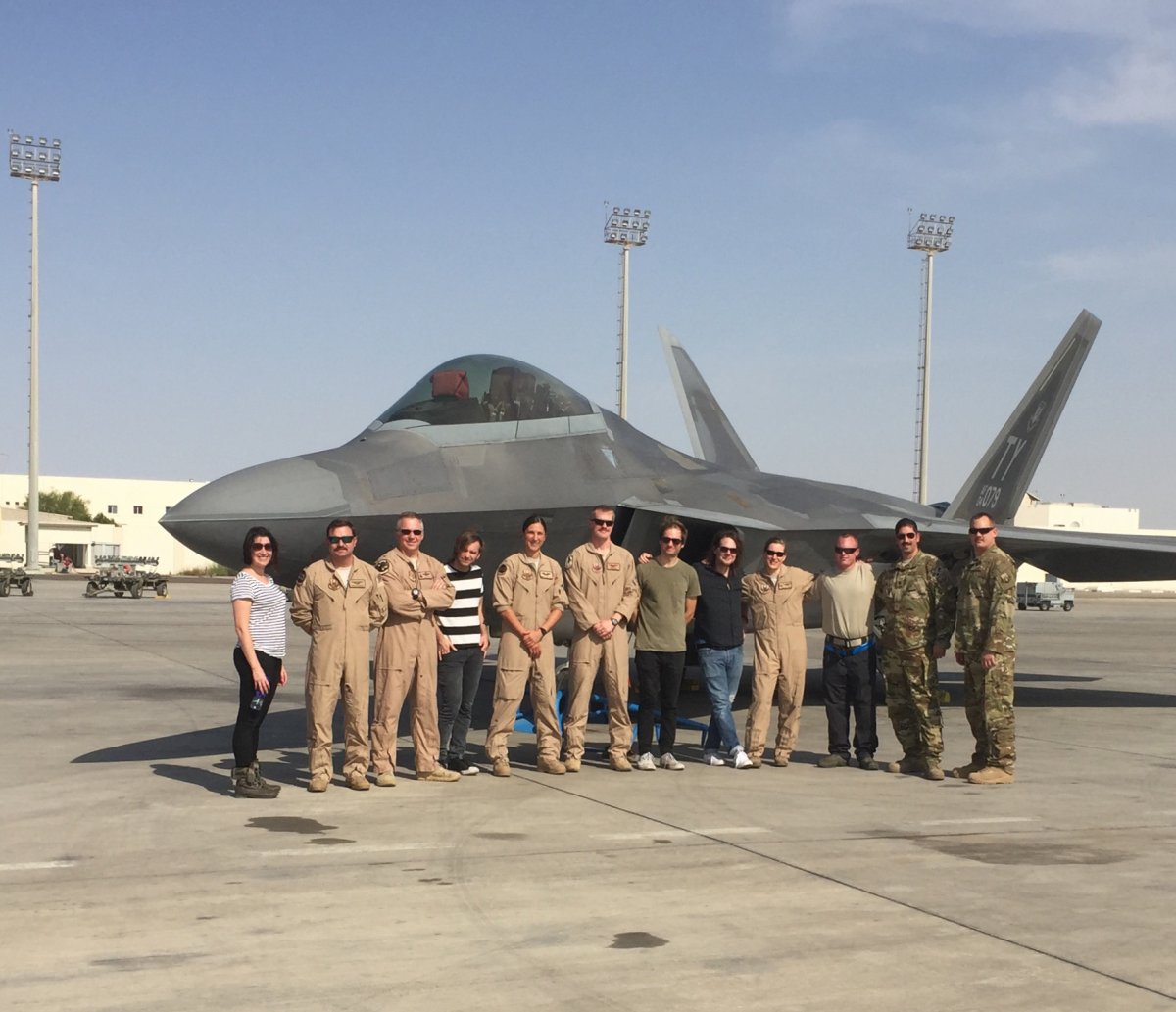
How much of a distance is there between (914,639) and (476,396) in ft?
13.2

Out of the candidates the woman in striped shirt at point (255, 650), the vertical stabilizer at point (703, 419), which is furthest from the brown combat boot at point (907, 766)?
the vertical stabilizer at point (703, 419)

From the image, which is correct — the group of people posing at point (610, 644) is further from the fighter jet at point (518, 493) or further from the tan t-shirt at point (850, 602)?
the fighter jet at point (518, 493)

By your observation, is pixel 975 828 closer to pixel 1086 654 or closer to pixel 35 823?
pixel 35 823

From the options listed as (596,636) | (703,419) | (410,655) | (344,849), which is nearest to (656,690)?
(596,636)

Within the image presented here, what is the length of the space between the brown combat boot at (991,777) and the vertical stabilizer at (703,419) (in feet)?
38.1

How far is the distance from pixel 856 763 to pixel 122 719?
650cm

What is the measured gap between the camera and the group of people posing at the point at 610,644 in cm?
808

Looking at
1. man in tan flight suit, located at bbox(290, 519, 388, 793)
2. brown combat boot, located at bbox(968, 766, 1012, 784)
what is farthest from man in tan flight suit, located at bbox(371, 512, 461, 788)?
brown combat boot, located at bbox(968, 766, 1012, 784)

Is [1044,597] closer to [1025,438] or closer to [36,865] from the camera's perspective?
[1025,438]

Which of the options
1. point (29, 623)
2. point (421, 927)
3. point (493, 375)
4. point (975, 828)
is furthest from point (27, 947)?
point (29, 623)

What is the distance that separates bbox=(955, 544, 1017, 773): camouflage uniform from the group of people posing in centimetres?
1

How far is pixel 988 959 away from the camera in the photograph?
14.9 ft

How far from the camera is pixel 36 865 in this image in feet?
19.3

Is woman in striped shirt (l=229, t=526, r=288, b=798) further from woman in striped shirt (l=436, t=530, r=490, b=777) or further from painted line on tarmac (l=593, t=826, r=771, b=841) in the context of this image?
painted line on tarmac (l=593, t=826, r=771, b=841)
